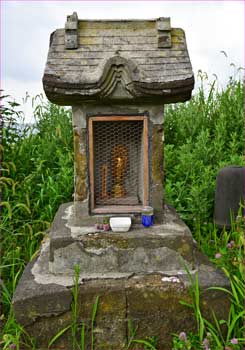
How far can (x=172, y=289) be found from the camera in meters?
3.42

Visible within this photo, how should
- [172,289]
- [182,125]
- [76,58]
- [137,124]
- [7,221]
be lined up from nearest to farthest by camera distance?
[172,289] → [76,58] → [137,124] → [7,221] → [182,125]

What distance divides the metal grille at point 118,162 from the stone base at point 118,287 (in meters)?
0.54

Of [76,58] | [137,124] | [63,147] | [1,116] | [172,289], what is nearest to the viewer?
[172,289]

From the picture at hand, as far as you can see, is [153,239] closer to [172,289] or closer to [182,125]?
[172,289]

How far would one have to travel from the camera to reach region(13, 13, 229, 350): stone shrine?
341 centimetres

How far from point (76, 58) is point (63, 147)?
294 cm

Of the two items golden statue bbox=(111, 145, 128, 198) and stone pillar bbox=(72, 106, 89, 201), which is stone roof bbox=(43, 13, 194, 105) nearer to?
stone pillar bbox=(72, 106, 89, 201)

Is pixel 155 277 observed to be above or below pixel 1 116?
below

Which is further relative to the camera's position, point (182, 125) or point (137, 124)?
point (182, 125)

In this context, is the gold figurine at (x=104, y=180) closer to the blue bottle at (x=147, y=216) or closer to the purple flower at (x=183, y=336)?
the blue bottle at (x=147, y=216)

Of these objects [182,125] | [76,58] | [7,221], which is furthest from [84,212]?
[182,125]

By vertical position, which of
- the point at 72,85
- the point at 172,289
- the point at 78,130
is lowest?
the point at 172,289

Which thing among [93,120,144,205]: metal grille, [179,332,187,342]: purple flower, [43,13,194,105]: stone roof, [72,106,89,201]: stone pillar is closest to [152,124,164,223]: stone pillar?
[93,120,144,205]: metal grille

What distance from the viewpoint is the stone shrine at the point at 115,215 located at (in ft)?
11.2
